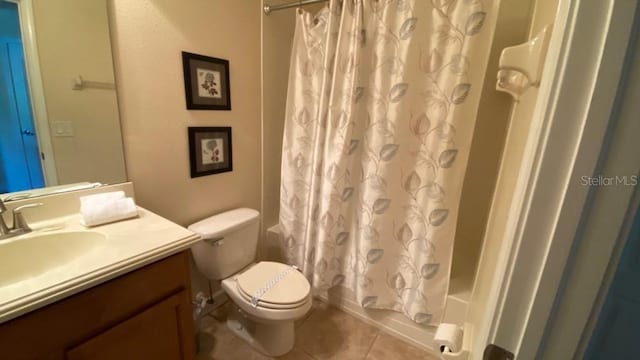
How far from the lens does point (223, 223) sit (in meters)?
1.51

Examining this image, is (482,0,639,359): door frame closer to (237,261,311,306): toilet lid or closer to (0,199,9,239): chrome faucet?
(237,261,311,306): toilet lid

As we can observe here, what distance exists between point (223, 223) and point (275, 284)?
1.46 feet

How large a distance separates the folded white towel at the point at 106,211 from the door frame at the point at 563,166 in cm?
128

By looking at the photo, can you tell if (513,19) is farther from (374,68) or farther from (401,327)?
(401,327)

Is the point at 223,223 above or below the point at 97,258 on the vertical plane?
below

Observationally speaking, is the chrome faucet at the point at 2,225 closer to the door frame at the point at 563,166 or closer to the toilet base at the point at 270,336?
the toilet base at the point at 270,336

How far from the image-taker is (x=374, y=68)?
4.73 ft

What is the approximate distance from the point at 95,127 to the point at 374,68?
1.34 meters

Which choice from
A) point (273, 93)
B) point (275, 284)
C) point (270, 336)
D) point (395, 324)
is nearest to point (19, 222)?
point (275, 284)

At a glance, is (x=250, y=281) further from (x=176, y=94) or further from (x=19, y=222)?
(x=176, y=94)

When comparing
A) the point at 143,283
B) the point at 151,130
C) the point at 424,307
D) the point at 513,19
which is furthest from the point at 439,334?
the point at 513,19

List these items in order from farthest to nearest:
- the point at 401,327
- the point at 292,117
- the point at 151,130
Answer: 1. the point at 292,117
2. the point at 401,327
3. the point at 151,130

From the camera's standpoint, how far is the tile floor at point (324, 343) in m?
1.51

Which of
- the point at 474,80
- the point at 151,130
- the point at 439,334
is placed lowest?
the point at 439,334
